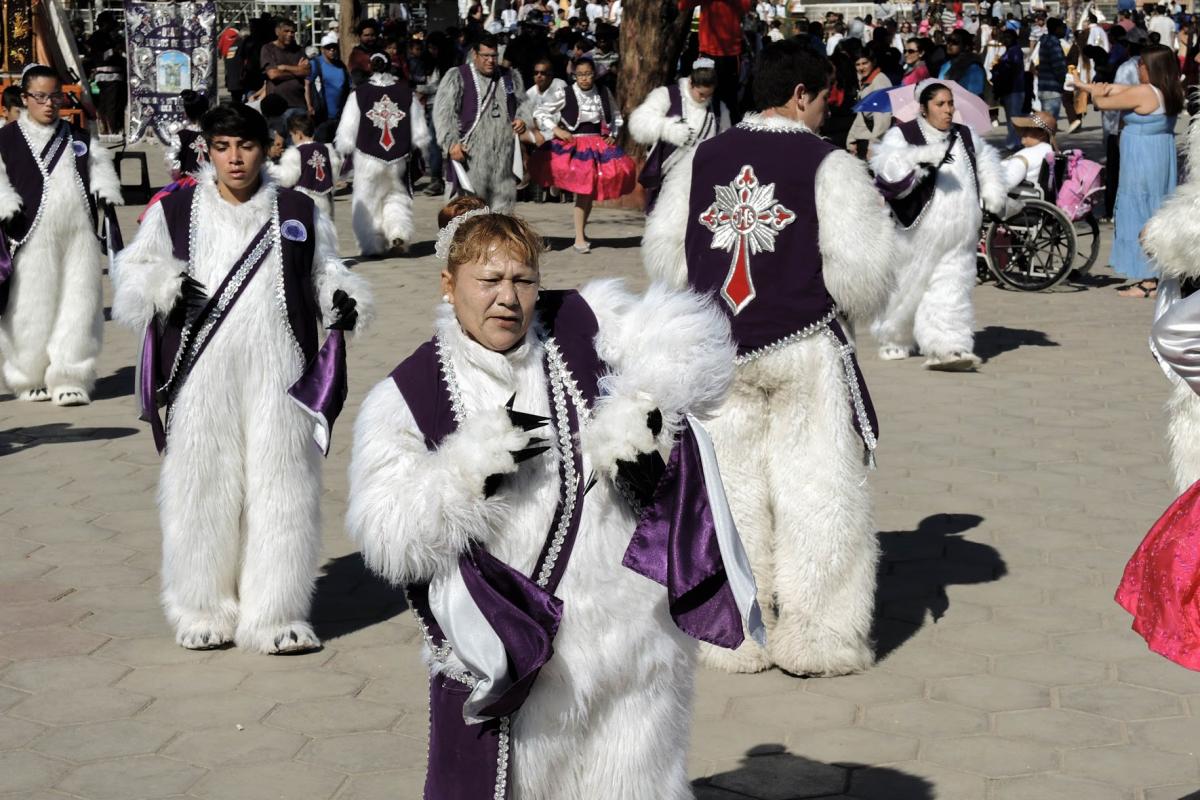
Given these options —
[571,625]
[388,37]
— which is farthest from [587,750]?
[388,37]

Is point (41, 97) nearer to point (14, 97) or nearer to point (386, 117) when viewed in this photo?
point (14, 97)

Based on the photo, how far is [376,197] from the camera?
15.8 m

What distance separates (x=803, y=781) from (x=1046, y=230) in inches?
385

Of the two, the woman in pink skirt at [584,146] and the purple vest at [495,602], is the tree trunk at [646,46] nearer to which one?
the woman in pink skirt at [584,146]

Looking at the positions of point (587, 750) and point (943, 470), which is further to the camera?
point (943, 470)

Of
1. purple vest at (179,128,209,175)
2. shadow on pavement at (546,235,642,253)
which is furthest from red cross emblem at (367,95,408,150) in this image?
purple vest at (179,128,209,175)

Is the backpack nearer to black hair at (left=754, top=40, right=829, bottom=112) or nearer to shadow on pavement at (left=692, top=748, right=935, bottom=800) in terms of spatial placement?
black hair at (left=754, top=40, right=829, bottom=112)

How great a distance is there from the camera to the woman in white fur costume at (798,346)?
5520 mm

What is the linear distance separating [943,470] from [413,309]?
5.82m

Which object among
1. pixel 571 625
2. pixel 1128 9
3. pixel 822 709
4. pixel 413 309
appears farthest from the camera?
pixel 1128 9

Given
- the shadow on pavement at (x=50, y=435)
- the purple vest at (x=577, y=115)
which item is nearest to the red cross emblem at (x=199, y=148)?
the shadow on pavement at (x=50, y=435)

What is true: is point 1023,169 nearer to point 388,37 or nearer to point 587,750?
point 587,750

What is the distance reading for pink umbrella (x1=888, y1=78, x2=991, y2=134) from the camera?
1034cm

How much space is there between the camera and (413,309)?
42.8ft
